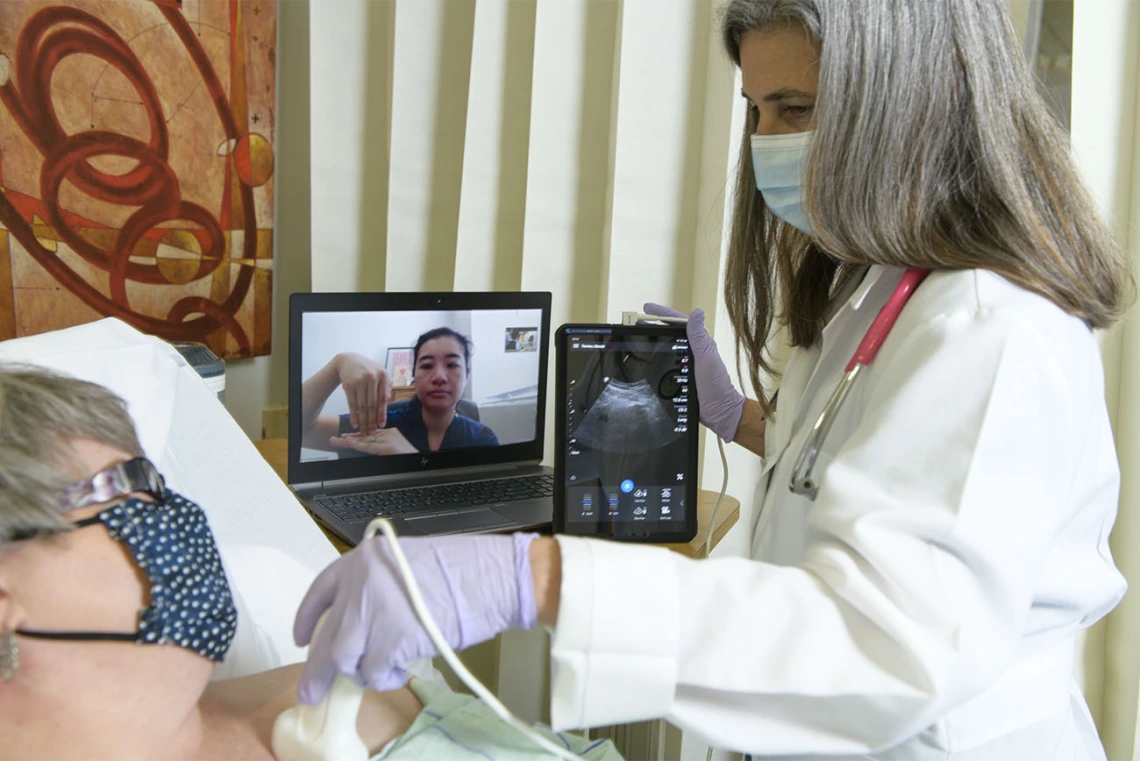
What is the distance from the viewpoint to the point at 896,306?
34.1 inches

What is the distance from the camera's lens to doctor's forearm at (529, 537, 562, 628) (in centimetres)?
73

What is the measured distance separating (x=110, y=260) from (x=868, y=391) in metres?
1.52

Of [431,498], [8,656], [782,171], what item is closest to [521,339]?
[431,498]

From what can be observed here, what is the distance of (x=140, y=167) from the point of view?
1813 millimetres

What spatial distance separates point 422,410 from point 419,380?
Answer: 0.05m

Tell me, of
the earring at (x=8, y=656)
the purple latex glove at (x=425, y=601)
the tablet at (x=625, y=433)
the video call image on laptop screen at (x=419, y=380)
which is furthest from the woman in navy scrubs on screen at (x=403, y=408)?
the purple latex glove at (x=425, y=601)

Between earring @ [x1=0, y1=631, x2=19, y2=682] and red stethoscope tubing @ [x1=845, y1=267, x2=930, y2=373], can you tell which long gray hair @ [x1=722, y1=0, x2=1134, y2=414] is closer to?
red stethoscope tubing @ [x1=845, y1=267, x2=930, y2=373]

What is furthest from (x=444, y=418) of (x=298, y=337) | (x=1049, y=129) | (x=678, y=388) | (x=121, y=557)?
(x=1049, y=129)

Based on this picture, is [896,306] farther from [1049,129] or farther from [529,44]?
[529,44]

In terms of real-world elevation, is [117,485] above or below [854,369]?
below

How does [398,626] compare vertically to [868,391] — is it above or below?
below

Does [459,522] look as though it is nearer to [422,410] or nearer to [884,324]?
[422,410]

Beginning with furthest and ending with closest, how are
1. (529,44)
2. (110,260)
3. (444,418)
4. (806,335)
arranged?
(529,44), (110,260), (444,418), (806,335)

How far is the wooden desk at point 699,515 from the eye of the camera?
1350mm
